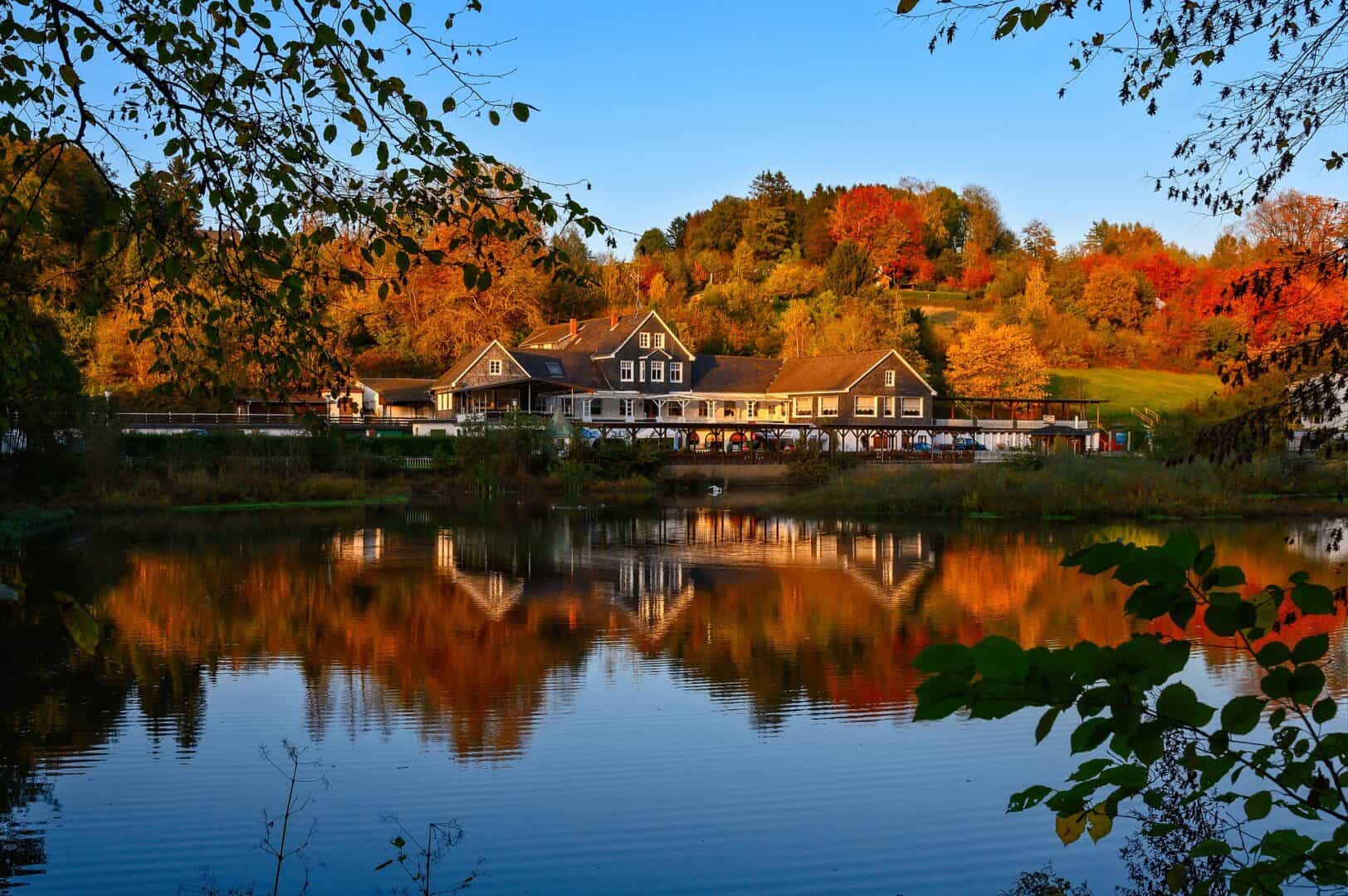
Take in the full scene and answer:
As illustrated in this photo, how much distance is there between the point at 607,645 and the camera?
15625 mm

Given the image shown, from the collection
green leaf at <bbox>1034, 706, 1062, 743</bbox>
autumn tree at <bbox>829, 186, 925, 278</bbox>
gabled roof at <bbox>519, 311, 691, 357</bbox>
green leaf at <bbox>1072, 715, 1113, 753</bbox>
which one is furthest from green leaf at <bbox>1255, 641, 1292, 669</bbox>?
autumn tree at <bbox>829, 186, 925, 278</bbox>

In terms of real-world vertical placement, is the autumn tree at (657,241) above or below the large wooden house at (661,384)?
above

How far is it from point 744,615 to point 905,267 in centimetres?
9865

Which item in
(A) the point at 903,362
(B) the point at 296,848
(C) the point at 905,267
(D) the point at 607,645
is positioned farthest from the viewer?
(C) the point at 905,267

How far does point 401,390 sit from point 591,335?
1237 cm

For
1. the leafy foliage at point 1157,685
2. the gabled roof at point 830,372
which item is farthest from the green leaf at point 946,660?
the gabled roof at point 830,372

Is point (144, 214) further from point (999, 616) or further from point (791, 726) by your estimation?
point (999, 616)

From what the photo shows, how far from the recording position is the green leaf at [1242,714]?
2959 mm

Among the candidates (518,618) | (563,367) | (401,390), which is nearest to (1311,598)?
(518,618)

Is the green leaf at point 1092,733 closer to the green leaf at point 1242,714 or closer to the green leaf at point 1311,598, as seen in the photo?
the green leaf at point 1242,714

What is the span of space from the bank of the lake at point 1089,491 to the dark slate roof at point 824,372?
28267mm

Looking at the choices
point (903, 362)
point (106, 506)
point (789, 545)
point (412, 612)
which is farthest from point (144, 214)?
point (903, 362)

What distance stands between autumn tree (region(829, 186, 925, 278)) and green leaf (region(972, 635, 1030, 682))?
10302 cm

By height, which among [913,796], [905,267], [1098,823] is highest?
[905,267]
